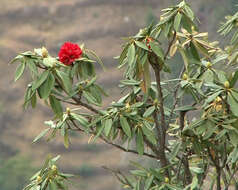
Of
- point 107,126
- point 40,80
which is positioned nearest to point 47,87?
point 40,80

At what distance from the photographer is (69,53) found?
1.94 meters

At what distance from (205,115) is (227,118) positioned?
3.6 inches

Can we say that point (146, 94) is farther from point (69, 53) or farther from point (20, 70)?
point (20, 70)

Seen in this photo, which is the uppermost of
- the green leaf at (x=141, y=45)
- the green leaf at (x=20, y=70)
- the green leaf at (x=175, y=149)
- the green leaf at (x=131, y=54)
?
the green leaf at (x=141, y=45)

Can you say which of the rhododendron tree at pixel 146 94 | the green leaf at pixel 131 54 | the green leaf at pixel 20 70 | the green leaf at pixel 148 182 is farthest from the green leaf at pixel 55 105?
the green leaf at pixel 148 182

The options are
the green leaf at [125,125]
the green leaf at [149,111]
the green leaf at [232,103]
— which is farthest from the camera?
the green leaf at [149,111]

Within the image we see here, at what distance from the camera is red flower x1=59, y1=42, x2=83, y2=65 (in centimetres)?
192

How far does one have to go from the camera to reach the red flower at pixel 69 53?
192 cm

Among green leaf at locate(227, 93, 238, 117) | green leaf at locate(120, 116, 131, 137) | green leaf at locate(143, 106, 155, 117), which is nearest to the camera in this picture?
green leaf at locate(227, 93, 238, 117)

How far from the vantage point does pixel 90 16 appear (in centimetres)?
2377

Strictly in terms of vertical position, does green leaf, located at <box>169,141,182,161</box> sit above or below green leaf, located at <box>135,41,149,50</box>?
below

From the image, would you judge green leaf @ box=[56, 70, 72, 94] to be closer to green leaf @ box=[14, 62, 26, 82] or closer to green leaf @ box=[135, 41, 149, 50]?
green leaf @ box=[14, 62, 26, 82]

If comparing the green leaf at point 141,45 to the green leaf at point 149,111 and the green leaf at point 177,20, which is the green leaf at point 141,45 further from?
the green leaf at point 149,111

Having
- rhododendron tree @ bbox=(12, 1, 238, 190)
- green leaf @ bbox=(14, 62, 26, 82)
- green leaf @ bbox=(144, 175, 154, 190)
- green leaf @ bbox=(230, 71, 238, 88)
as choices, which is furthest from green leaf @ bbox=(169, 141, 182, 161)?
green leaf @ bbox=(14, 62, 26, 82)
